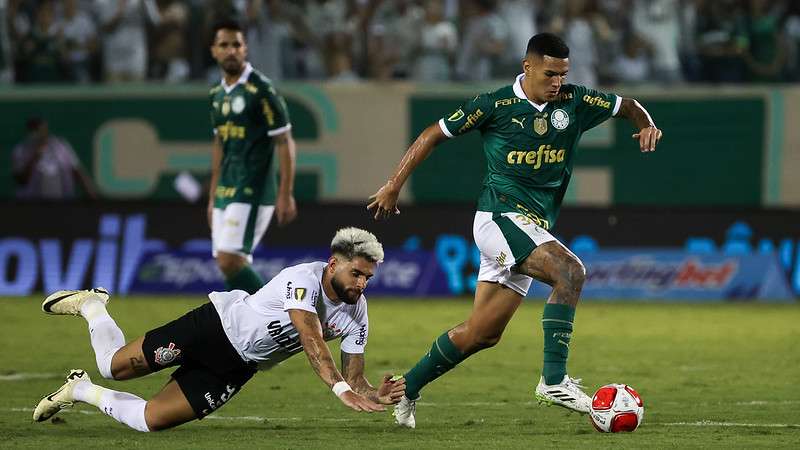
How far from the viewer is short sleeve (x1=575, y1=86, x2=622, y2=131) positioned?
8.93 metres

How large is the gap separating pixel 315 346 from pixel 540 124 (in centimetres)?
217

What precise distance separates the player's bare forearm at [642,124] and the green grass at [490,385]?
166 centimetres

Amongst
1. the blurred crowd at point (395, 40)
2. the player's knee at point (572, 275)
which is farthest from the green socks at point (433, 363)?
the blurred crowd at point (395, 40)

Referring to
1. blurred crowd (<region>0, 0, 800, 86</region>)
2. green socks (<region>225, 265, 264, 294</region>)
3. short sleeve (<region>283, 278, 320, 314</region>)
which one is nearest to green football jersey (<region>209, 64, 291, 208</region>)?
green socks (<region>225, 265, 264, 294</region>)

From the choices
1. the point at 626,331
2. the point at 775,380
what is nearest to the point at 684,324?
the point at 626,331

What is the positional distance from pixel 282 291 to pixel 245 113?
14.2 ft

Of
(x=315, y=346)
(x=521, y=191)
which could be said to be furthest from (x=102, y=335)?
(x=521, y=191)

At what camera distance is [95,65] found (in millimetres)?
19672

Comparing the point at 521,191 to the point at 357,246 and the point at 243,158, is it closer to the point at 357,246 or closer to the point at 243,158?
the point at 357,246

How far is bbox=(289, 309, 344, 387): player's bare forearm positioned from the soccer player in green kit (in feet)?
3.20

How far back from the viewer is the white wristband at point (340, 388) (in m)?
7.24

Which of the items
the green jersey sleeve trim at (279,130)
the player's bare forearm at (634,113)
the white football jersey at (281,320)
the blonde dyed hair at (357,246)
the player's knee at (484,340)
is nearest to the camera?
the blonde dyed hair at (357,246)

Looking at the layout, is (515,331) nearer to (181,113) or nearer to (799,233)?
(799,233)

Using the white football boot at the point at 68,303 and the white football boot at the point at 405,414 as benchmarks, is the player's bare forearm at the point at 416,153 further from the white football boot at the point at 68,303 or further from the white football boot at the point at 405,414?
the white football boot at the point at 68,303
